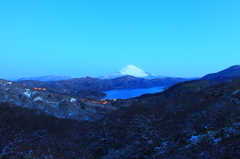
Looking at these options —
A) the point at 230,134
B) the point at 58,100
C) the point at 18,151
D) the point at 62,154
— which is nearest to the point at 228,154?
the point at 230,134

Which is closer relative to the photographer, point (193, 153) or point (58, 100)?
point (193, 153)

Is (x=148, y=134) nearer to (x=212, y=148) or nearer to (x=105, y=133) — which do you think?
(x=105, y=133)

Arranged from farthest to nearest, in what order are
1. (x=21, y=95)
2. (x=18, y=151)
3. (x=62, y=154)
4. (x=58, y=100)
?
(x=58, y=100) < (x=21, y=95) < (x=62, y=154) < (x=18, y=151)

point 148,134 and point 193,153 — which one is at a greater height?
point 193,153

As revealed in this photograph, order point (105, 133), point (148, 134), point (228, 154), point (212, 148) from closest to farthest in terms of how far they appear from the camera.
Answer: point (228, 154), point (212, 148), point (148, 134), point (105, 133)

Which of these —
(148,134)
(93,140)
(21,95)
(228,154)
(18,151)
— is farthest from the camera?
(21,95)

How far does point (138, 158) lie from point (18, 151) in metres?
10.7

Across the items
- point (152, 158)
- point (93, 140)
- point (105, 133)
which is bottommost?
point (93, 140)

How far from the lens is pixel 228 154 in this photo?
31.8ft

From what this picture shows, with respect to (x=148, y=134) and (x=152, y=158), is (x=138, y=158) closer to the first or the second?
(x=152, y=158)

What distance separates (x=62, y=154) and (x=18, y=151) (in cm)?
382

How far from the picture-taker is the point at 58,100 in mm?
66562

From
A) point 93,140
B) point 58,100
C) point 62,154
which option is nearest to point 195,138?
point 62,154

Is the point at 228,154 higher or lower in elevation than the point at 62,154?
higher
